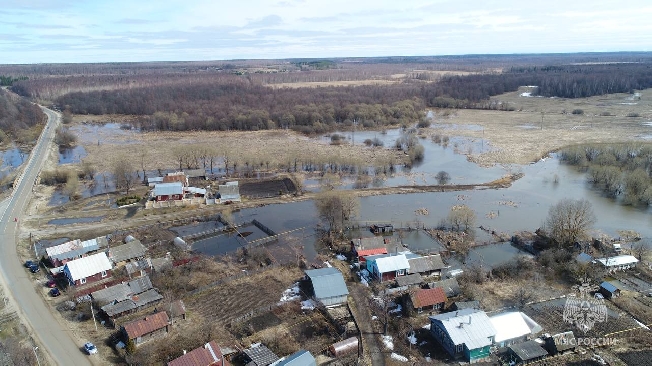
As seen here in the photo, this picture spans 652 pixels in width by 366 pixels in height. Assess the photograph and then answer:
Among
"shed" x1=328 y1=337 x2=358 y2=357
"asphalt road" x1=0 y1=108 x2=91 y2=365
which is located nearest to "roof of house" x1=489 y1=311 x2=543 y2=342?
"shed" x1=328 y1=337 x2=358 y2=357

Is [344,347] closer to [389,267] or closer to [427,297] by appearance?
[427,297]

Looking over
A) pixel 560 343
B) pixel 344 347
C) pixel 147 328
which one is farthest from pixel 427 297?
pixel 147 328

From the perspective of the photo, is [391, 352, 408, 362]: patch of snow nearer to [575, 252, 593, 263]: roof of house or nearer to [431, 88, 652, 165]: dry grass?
[575, 252, 593, 263]: roof of house

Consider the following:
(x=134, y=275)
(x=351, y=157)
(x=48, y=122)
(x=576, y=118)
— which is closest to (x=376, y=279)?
(x=134, y=275)

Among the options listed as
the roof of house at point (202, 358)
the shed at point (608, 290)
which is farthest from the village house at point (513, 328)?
the roof of house at point (202, 358)

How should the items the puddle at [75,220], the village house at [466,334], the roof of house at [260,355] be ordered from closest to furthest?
the roof of house at [260,355] < the village house at [466,334] < the puddle at [75,220]

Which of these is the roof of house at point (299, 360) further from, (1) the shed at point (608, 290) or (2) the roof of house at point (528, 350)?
(1) the shed at point (608, 290)
